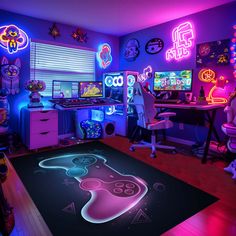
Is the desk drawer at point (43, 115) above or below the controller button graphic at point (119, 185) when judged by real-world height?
above

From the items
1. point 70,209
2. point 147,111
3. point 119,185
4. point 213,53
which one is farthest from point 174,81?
point 70,209

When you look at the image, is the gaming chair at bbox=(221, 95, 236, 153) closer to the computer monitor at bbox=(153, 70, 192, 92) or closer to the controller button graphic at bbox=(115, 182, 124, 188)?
the computer monitor at bbox=(153, 70, 192, 92)

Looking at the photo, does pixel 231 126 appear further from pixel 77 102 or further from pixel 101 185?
pixel 77 102

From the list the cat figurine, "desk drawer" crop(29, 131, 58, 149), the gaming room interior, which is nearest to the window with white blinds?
the gaming room interior

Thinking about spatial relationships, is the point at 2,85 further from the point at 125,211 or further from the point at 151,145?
the point at 125,211

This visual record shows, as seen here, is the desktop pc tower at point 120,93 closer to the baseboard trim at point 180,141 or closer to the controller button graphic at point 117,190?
the baseboard trim at point 180,141

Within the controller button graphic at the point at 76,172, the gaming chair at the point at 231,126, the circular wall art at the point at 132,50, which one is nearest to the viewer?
the gaming chair at the point at 231,126

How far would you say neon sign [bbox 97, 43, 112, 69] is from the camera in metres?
4.50

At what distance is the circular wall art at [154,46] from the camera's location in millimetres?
3927

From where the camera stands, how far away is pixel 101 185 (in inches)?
84.9

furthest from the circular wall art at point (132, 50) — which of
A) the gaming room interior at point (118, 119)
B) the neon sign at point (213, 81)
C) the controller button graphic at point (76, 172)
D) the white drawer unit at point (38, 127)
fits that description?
the controller button graphic at point (76, 172)

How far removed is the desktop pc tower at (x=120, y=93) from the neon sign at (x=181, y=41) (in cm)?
86

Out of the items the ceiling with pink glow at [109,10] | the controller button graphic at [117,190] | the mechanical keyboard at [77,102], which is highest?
the ceiling with pink glow at [109,10]

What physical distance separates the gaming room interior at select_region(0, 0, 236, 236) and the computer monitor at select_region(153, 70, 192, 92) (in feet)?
0.06
